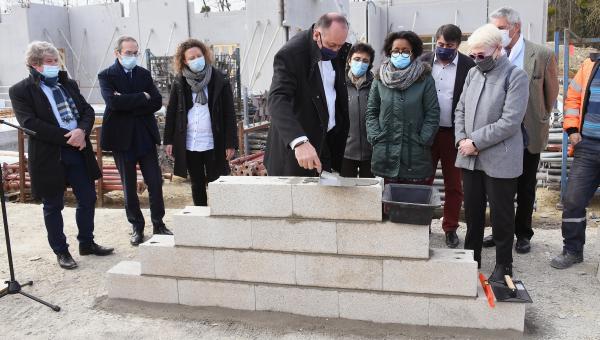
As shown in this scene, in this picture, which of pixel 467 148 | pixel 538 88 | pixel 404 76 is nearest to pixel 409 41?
pixel 404 76

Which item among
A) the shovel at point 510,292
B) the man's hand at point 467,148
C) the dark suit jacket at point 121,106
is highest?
the dark suit jacket at point 121,106

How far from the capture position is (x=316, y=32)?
340cm

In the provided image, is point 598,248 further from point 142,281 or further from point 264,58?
point 264,58

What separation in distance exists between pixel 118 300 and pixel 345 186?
190cm

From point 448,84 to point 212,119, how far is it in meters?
2.09

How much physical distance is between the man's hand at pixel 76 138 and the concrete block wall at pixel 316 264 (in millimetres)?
1302

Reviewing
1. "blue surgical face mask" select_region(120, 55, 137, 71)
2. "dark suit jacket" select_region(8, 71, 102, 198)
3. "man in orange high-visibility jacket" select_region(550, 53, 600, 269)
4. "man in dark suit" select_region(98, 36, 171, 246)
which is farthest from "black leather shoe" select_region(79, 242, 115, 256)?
"man in orange high-visibility jacket" select_region(550, 53, 600, 269)

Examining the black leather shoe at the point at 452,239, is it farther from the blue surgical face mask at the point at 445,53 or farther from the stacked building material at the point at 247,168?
the stacked building material at the point at 247,168

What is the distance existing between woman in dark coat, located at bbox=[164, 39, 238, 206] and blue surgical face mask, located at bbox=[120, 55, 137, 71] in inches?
15.3

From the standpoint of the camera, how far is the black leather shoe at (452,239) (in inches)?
185

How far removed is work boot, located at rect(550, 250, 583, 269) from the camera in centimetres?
428

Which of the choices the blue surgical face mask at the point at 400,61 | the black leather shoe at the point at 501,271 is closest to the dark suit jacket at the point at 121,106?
the blue surgical face mask at the point at 400,61

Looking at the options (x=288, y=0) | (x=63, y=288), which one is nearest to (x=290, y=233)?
(x=63, y=288)

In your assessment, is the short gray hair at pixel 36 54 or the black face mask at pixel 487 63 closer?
the black face mask at pixel 487 63
